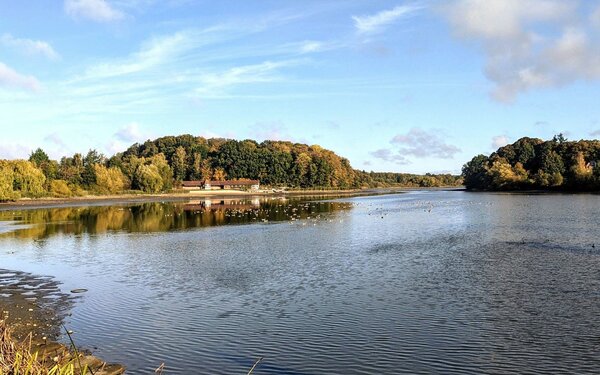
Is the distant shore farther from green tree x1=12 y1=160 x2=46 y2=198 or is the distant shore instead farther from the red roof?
the red roof

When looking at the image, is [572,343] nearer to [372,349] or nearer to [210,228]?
[372,349]

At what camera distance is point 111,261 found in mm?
26812

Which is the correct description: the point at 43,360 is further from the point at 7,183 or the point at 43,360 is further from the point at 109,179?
the point at 109,179

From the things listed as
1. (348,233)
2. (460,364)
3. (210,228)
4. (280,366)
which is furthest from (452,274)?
(210,228)

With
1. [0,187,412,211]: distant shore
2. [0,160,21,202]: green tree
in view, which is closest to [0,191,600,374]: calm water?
[0,187,412,211]: distant shore

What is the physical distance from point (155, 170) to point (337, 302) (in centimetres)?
12965

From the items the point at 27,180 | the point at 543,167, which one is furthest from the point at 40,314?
the point at 543,167

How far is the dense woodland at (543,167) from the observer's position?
131125 millimetres

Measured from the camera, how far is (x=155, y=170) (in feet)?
458

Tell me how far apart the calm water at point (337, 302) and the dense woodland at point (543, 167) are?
108851 millimetres

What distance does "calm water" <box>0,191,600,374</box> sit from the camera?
11742 mm

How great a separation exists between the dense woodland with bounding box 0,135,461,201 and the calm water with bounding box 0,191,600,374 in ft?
236

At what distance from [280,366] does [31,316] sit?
8.66 m

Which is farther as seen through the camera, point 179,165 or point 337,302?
point 179,165
